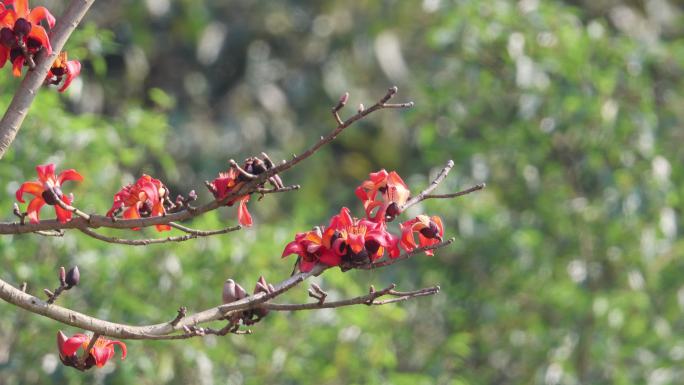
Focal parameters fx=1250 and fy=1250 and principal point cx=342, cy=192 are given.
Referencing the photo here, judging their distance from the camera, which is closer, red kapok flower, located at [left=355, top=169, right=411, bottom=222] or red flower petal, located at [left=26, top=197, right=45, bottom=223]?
red flower petal, located at [left=26, top=197, right=45, bottom=223]

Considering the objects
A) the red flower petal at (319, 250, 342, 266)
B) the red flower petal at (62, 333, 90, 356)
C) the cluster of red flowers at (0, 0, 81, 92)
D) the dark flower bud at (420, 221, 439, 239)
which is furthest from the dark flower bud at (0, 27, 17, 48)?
the dark flower bud at (420, 221, 439, 239)

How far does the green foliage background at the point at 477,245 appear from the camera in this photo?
430cm

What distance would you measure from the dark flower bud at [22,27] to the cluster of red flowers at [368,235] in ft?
1.72

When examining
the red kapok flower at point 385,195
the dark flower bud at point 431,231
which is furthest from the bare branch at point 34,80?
the dark flower bud at point 431,231

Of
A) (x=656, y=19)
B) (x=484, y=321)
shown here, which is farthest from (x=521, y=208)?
(x=656, y=19)

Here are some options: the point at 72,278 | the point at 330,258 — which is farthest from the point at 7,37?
the point at 330,258

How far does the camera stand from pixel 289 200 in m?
7.88

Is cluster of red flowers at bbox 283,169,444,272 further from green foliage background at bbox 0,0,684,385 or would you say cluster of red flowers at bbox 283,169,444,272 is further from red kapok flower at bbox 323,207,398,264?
green foliage background at bbox 0,0,684,385

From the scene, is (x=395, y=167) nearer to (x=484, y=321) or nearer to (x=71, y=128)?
(x=484, y=321)

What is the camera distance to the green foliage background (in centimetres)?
430

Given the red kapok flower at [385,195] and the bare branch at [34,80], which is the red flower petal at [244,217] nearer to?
the red kapok flower at [385,195]

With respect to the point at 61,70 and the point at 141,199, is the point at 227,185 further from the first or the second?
the point at 61,70

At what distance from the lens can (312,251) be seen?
187cm

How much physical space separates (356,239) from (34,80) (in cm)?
56
